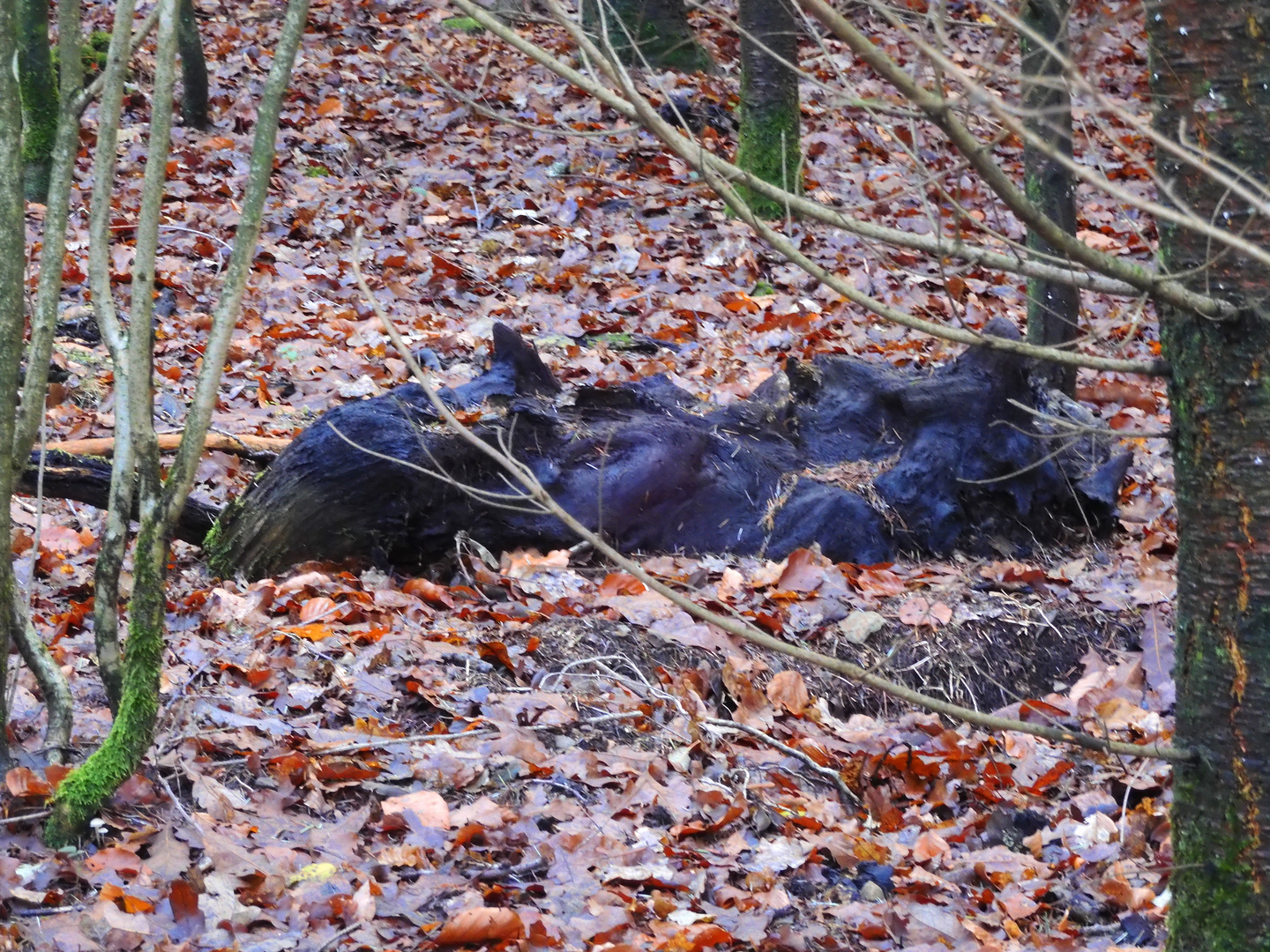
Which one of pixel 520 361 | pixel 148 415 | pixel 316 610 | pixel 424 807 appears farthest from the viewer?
pixel 520 361

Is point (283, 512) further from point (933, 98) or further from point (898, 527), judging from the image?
point (933, 98)

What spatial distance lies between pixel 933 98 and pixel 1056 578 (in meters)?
3.74

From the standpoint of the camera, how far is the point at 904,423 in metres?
5.22

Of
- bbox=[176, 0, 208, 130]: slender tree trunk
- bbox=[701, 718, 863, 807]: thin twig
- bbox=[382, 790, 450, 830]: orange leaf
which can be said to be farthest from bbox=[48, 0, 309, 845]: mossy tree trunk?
bbox=[176, 0, 208, 130]: slender tree trunk

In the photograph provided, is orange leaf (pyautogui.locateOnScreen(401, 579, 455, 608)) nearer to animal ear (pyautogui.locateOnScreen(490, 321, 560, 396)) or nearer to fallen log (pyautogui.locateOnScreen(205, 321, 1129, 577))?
fallen log (pyautogui.locateOnScreen(205, 321, 1129, 577))

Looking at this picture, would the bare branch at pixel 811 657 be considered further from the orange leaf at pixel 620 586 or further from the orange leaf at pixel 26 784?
the orange leaf at pixel 620 586

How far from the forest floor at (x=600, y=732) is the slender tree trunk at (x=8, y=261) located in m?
0.58

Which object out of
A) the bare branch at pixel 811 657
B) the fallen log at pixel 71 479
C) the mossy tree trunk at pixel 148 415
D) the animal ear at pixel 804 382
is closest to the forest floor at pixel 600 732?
the mossy tree trunk at pixel 148 415

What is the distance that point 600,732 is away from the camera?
3.54m

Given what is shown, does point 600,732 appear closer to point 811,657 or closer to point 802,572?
point 802,572

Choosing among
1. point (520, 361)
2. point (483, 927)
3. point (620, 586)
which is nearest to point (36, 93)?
point (520, 361)

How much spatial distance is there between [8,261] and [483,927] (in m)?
1.72

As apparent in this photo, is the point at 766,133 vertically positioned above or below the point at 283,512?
above

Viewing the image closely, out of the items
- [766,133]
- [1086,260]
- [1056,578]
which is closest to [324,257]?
[766,133]
